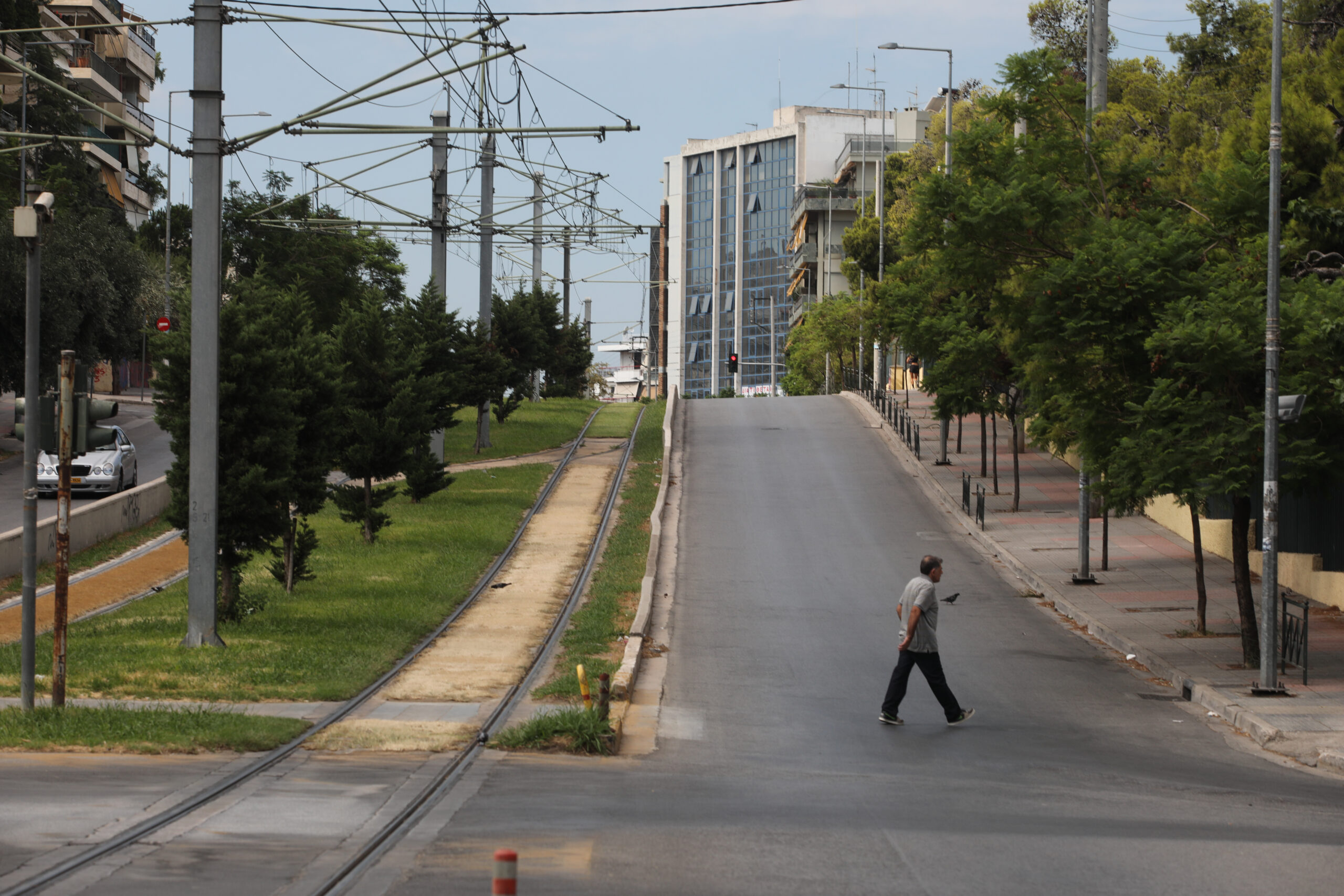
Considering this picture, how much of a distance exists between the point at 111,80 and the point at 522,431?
43.1 metres

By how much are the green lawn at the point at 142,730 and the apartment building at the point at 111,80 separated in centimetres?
5032

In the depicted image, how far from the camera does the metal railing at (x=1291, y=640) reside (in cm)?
1664

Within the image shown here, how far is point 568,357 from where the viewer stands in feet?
226

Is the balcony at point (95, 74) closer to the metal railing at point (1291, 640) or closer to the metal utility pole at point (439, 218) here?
the metal utility pole at point (439, 218)

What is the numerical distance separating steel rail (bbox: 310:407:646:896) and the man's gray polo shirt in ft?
14.0

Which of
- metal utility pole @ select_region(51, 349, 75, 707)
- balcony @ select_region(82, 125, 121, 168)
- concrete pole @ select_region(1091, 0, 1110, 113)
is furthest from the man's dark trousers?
balcony @ select_region(82, 125, 121, 168)

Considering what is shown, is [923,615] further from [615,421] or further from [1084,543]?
[615,421]

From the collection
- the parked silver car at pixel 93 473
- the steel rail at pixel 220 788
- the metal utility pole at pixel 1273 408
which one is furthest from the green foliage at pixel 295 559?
the metal utility pole at pixel 1273 408

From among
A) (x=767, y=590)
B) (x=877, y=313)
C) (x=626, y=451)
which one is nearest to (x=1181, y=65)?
(x=877, y=313)

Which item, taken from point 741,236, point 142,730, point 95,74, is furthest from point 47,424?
point 741,236

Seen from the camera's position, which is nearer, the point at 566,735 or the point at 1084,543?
the point at 566,735

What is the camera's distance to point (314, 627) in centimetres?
1889

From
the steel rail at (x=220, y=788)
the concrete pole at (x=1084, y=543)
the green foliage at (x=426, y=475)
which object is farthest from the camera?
the green foliage at (x=426, y=475)

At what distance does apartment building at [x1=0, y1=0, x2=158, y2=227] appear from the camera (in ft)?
216
